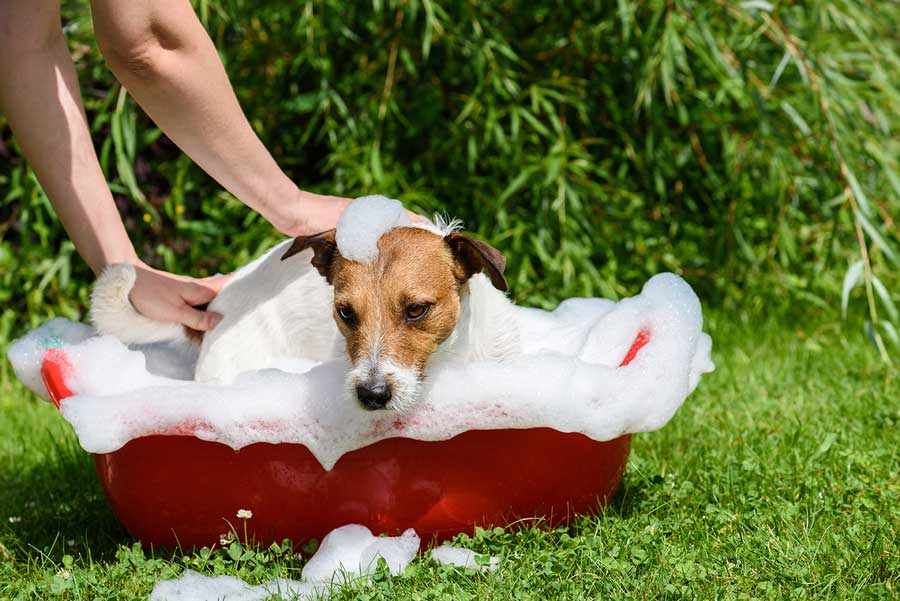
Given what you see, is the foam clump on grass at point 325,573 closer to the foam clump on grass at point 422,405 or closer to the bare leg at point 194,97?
the foam clump on grass at point 422,405

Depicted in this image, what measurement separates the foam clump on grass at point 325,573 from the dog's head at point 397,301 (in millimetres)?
349

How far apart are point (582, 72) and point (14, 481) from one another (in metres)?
3.18

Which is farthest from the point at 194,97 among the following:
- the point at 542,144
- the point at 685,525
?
the point at 542,144

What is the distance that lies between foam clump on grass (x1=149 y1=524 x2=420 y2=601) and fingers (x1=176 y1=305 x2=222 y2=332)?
90 cm

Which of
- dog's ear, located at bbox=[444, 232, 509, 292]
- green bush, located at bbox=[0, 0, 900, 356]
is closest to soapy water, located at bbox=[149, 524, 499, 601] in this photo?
dog's ear, located at bbox=[444, 232, 509, 292]

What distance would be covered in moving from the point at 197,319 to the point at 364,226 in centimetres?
78

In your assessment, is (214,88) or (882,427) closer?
(214,88)

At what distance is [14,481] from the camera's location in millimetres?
3354

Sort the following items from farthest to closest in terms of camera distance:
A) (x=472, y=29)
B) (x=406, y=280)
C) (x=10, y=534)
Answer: (x=472, y=29)
(x=10, y=534)
(x=406, y=280)

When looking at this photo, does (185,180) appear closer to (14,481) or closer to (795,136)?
(14,481)

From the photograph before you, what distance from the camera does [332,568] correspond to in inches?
95.2

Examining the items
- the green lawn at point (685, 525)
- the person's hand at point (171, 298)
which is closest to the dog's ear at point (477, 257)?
the green lawn at point (685, 525)

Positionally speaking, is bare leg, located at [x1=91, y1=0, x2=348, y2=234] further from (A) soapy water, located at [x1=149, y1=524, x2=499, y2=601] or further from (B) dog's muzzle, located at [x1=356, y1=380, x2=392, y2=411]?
(A) soapy water, located at [x1=149, y1=524, x2=499, y2=601]

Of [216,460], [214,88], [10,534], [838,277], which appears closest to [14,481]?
[10,534]
